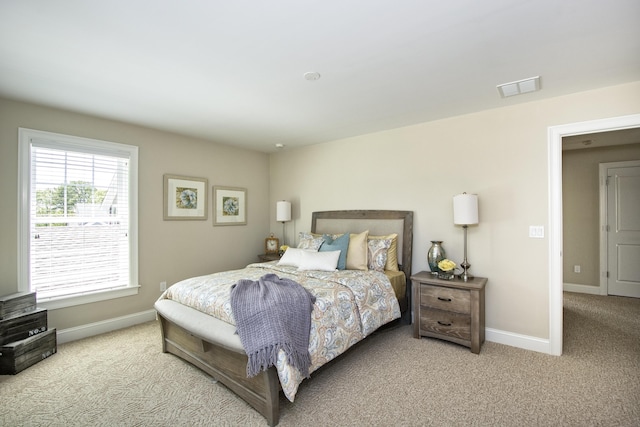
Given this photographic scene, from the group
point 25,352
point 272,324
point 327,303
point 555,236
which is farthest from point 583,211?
point 25,352

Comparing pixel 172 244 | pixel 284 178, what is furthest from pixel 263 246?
pixel 172 244

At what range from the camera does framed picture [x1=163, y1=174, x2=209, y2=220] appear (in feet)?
13.1

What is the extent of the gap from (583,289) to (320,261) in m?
4.77

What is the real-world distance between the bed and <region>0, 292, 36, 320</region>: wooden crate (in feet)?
3.90

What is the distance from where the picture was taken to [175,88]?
2.63 m

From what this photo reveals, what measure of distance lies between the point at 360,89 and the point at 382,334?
2.56 metres

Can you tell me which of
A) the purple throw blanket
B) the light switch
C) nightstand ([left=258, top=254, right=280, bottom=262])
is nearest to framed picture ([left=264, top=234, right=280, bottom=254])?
nightstand ([left=258, top=254, right=280, bottom=262])

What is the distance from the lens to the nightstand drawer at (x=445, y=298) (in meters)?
2.90

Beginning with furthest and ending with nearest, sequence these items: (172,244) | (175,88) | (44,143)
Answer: (172,244) → (44,143) → (175,88)

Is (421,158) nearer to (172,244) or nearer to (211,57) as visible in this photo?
(211,57)

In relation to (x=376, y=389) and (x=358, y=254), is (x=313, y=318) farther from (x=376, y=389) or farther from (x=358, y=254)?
(x=358, y=254)

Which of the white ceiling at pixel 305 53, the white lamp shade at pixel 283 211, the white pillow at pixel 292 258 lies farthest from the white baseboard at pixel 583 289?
the white lamp shade at pixel 283 211

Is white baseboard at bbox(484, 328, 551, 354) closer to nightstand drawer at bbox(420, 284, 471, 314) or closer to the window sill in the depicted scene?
nightstand drawer at bbox(420, 284, 471, 314)

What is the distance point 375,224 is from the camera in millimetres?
3980
